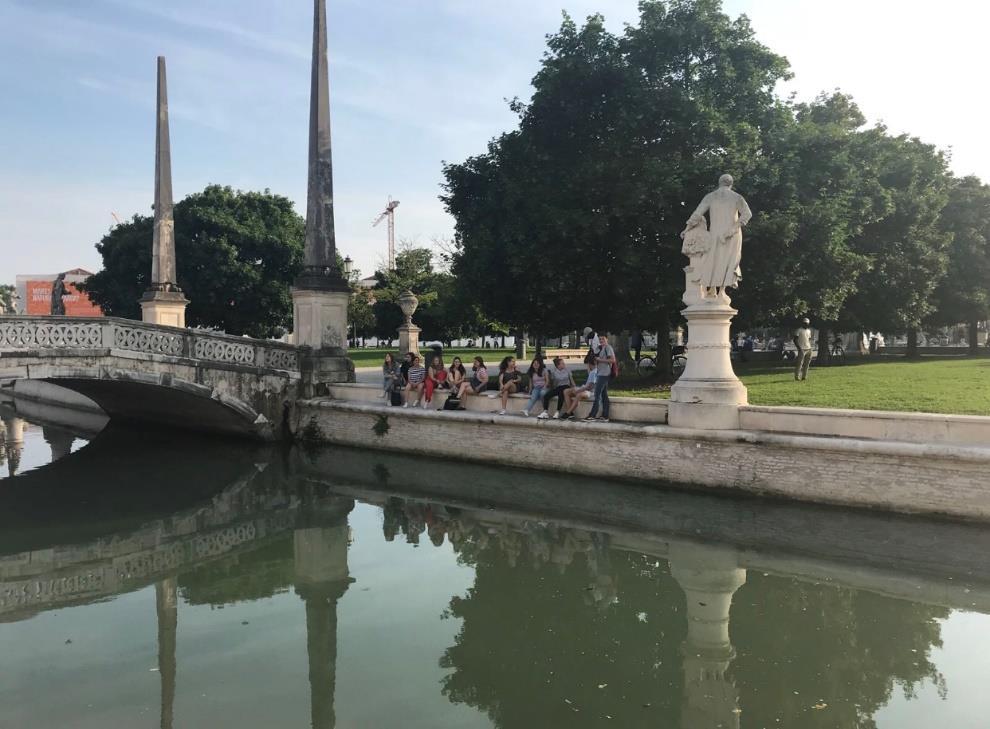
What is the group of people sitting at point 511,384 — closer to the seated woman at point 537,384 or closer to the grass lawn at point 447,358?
the seated woman at point 537,384

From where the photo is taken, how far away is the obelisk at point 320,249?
16.6 meters

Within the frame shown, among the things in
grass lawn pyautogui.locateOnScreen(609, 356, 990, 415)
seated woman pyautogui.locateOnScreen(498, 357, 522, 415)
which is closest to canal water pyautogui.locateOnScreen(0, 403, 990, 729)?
seated woman pyautogui.locateOnScreen(498, 357, 522, 415)

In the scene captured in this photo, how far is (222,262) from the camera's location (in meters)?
33.8

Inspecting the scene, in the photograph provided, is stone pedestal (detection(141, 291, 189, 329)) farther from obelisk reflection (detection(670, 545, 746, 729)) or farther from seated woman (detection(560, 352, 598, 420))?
obelisk reflection (detection(670, 545, 746, 729))

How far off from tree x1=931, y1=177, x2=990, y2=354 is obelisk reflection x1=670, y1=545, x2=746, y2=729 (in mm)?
28052

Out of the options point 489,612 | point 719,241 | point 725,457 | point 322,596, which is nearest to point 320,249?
point 719,241

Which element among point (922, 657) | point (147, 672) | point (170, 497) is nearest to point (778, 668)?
point (922, 657)

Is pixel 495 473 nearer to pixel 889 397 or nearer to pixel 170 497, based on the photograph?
pixel 170 497

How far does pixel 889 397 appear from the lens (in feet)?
46.2

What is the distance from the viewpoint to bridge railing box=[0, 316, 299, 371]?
13523 millimetres

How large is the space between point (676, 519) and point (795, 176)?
1086cm

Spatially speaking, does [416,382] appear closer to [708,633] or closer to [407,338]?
[407,338]

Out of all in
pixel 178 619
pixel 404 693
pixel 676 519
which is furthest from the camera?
pixel 676 519

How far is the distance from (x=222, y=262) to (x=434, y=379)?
22.6 meters
